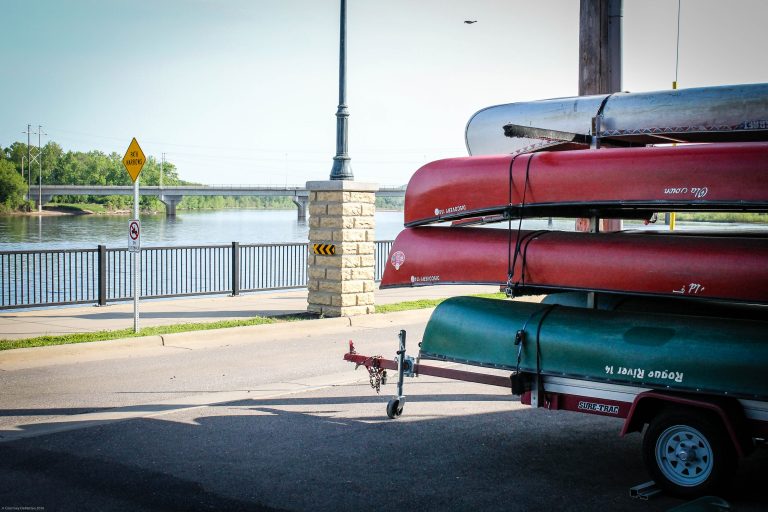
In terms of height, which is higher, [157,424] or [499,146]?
[499,146]

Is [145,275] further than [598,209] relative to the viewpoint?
Yes

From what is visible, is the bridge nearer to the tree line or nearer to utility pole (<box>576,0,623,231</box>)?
the tree line

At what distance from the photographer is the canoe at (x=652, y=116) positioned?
7.90 m

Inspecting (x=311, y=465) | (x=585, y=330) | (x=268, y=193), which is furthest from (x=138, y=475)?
(x=268, y=193)

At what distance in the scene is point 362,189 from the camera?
15.7m

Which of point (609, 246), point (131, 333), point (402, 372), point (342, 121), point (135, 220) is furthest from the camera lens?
point (342, 121)

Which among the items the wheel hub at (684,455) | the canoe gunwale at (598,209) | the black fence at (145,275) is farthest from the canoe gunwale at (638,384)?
the black fence at (145,275)

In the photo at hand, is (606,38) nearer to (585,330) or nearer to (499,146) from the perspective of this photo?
(499,146)

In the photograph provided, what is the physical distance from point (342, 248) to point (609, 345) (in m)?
9.07

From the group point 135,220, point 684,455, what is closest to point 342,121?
point 135,220

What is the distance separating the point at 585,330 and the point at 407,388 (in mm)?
3489

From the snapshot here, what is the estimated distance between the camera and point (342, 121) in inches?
618

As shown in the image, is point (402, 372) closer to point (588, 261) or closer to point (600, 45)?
point (588, 261)

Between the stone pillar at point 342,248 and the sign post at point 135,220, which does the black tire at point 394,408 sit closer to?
the sign post at point 135,220
